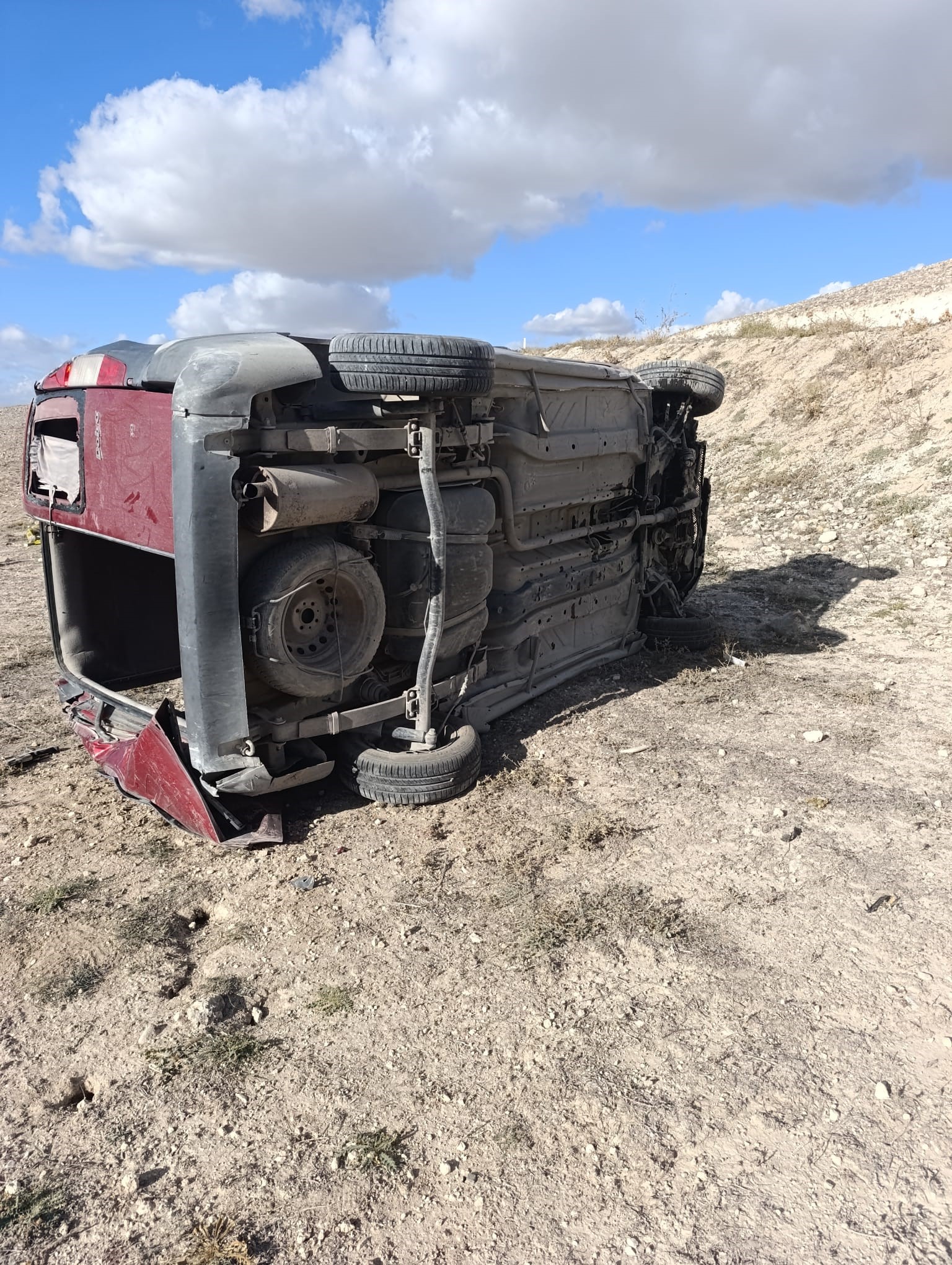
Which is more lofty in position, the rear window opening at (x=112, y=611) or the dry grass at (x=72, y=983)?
the rear window opening at (x=112, y=611)

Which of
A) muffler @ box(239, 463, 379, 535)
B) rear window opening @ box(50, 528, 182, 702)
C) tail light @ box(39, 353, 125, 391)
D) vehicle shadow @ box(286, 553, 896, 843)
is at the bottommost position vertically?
vehicle shadow @ box(286, 553, 896, 843)

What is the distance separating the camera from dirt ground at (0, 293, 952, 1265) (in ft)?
7.35

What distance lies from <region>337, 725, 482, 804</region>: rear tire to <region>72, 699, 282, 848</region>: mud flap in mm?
475

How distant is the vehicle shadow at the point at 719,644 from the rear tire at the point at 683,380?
1.95m

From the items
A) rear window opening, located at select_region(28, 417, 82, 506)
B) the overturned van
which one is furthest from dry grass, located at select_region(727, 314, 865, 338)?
rear window opening, located at select_region(28, 417, 82, 506)

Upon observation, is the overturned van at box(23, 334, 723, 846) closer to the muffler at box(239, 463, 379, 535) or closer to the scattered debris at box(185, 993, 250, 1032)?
the muffler at box(239, 463, 379, 535)

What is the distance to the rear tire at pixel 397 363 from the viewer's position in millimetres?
3936

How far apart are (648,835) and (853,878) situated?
899 mm

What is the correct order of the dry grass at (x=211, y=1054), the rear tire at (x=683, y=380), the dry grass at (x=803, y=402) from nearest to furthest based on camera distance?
1. the dry grass at (x=211, y=1054)
2. the rear tire at (x=683, y=380)
3. the dry grass at (x=803, y=402)

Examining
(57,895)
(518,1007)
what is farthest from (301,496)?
(518,1007)

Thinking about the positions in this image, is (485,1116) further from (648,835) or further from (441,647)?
(441,647)

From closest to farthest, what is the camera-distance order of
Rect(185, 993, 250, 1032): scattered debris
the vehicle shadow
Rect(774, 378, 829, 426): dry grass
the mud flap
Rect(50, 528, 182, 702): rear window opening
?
Rect(185, 993, 250, 1032): scattered debris → the mud flap → the vehicle shadow → Rect(50, 528, 182, 702): rear window opening → Rect(774, 378, 829, 426): dry grass

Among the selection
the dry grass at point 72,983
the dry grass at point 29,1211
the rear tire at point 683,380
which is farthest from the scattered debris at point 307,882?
the rear tire at point 683,380

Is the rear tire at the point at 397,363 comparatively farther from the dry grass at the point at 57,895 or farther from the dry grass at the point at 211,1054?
the dry grass at the point at 211,1054
